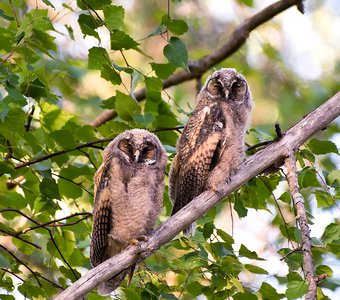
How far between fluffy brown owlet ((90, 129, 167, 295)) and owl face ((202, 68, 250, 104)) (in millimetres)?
360

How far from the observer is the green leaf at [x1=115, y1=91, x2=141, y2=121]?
136 inches

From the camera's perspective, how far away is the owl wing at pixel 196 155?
10.8 ft

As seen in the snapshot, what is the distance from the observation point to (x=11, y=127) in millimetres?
3334

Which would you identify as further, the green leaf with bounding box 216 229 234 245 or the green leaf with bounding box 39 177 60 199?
the green leaf with bounding box 39 177 60 199

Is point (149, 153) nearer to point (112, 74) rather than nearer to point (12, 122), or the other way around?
point (112, 74)

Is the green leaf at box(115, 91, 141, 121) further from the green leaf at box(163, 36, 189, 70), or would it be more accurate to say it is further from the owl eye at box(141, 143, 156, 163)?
the green leaf at box(163, 36, 189, 70)

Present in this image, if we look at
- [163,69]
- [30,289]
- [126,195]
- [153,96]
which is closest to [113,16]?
[163,69]

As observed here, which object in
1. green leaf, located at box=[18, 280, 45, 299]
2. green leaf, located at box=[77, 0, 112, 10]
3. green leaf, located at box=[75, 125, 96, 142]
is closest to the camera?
green leaf, located at box=[77, 0, 112, 10]

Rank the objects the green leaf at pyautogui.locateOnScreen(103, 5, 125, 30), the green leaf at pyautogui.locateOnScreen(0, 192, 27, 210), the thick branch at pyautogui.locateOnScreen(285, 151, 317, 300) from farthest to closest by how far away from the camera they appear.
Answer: the green leaf at pyautogui.locateOnScreen(0, 192, 27, 210)
the green leaf at pyautogui.locateOnScreen(103, 5, 125, 30)
the thick branch at pyautogui.locateOnScreen(285, 151, 317, 300)

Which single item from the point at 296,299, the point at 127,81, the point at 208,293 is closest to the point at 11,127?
the point at 208,293

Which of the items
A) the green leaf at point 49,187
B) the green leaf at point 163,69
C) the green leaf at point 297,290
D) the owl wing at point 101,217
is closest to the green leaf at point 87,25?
the green leaf at point 163,69

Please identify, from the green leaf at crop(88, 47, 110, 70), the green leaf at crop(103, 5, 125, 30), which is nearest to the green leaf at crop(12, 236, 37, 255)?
the green leaf at crop(88, 47, 110, 70)

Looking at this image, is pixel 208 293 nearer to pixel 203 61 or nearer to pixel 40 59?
pixel 40 59

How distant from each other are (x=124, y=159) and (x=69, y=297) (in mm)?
813
